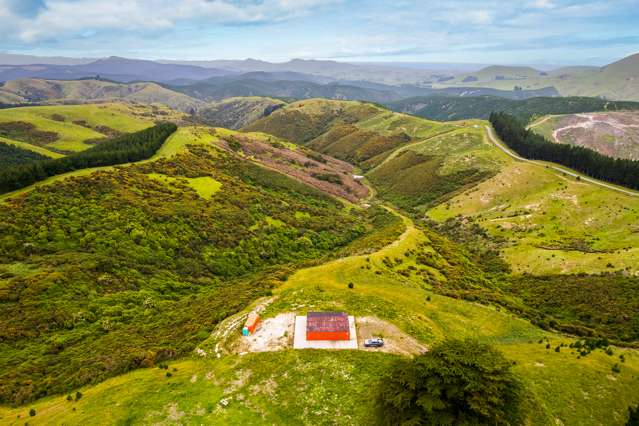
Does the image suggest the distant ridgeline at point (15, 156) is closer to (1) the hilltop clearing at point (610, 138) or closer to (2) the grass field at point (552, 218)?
(2) the grass field at point (552, 218)

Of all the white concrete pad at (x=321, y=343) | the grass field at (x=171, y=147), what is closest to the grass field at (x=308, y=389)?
the white concrete pad at (x=321, y=343)

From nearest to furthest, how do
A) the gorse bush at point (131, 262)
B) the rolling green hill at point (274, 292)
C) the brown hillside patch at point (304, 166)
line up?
the rolling green hill at point (274, 292) → the gorse bush at point (131, 262) → the brown hillside patch at point (304, 166)

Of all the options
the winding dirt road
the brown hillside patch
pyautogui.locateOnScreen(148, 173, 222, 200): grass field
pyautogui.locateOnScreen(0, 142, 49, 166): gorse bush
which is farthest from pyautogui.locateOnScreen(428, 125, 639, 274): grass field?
pyautogui.locateOnScreen(0, 142, 49, 166): gorse bush

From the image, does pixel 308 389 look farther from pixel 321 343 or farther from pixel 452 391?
pixel 452 391

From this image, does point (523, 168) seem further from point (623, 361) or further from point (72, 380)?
point (72, 380)

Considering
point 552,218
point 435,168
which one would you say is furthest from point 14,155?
point 552,218
